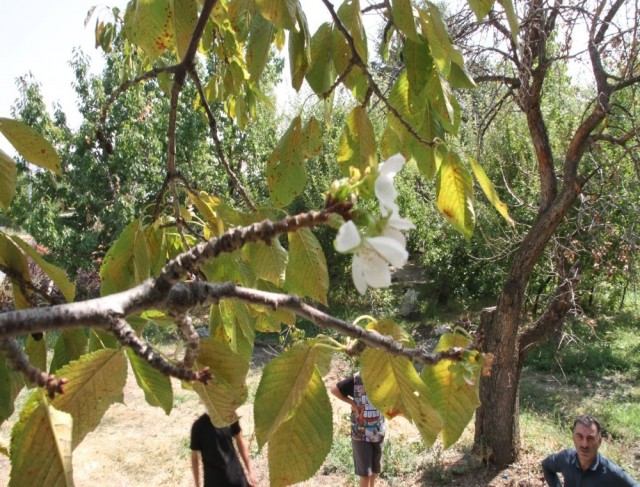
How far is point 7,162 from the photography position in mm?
808

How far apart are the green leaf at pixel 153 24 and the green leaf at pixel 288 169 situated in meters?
0.27

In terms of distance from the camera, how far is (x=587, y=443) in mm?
3018

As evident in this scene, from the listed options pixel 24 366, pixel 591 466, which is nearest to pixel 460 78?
pixel 24 366

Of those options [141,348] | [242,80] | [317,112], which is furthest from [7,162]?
[317,112]

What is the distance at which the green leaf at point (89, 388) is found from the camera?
0.58 metres

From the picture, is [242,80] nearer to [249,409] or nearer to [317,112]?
[249,409]

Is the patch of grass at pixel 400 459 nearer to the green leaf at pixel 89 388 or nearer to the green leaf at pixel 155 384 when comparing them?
the green leaf at pixel 155 384

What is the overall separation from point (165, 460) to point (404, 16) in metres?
4.89

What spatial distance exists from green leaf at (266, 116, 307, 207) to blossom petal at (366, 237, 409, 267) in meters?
0.64

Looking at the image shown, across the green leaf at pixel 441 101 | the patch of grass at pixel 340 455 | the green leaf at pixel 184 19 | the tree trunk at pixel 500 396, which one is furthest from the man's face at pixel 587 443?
the green leaf at pixel 184 19

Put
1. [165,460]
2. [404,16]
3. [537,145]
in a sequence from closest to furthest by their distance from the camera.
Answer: [404,16]
[537,145]
[165,460]

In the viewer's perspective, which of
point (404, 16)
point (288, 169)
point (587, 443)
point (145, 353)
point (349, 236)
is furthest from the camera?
point (587, 443)

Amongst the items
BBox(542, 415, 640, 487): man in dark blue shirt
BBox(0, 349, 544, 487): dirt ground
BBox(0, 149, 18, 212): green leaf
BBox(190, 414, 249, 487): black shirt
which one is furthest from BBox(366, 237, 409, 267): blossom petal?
BBox(0, 349, 544, 487): dirt ground

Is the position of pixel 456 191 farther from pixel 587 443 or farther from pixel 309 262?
pixel 587 443
